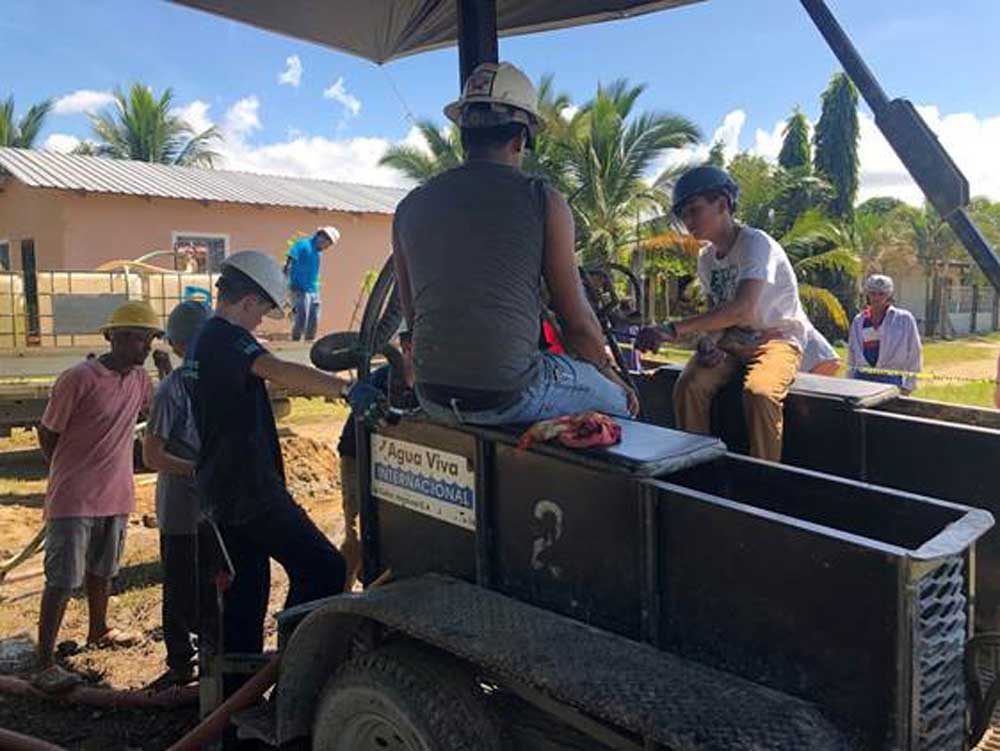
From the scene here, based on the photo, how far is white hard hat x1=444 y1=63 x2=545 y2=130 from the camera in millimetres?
2846

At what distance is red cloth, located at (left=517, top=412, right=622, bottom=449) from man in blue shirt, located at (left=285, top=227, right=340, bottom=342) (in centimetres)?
1022

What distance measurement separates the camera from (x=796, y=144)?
30.8 metres

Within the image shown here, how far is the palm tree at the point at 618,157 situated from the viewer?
65.9ft

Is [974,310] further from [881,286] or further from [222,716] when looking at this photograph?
[222,716]

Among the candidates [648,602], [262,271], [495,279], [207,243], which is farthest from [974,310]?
[648,602]

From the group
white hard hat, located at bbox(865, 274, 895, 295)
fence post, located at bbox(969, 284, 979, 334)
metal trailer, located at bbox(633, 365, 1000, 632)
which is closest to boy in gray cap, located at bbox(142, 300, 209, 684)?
metal trailer, located at bbox(633, 365, 1000, 632)

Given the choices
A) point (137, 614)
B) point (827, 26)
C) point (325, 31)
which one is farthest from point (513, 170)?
point (137, 614)

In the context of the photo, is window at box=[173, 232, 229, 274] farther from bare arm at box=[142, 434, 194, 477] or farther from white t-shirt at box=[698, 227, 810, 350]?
white t-shirt at box=[698, 227, 810, 350]

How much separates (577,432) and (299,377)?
1.22 m

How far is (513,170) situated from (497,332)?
501mm

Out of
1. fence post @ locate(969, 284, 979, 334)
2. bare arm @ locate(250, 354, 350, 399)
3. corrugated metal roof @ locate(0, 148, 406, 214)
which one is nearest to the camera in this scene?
bare arm @ locate(250, 354, 350, 399)

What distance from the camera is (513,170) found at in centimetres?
279

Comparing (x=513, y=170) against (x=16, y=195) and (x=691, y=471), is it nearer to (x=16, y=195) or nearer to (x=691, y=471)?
(x=691, y=471)

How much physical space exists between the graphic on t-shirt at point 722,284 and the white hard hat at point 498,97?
1403 millimetres
